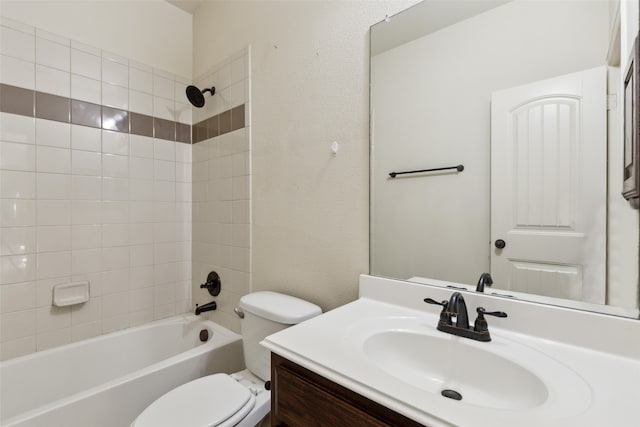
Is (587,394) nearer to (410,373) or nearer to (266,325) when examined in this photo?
(410,373)

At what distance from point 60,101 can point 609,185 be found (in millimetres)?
2380

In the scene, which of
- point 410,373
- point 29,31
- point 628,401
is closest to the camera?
point 628,401

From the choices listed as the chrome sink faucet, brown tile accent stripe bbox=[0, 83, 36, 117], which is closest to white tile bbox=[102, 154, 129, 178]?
brown tile accent stripe bbox=[0, 83, 36, 117]

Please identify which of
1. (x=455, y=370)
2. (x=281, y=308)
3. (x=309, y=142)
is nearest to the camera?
(x=455, y=370)

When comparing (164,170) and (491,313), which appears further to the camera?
(164,170)

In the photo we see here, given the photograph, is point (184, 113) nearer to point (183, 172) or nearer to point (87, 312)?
point (183, 172)

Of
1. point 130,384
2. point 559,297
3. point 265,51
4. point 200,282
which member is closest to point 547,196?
point 559,297

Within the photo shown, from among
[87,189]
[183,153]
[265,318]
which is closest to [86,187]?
[87,189]

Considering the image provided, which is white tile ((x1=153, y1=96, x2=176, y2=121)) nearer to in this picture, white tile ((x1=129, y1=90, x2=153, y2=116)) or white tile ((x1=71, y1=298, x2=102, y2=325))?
white tile ((x1=129, y1=90, x2=153, y2=116))

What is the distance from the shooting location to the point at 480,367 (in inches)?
29.3

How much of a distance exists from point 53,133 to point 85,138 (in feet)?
0.45

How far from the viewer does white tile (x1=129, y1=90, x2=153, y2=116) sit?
72.5 inches

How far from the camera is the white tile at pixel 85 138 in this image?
163 cm

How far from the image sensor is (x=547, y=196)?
0.80 meters
